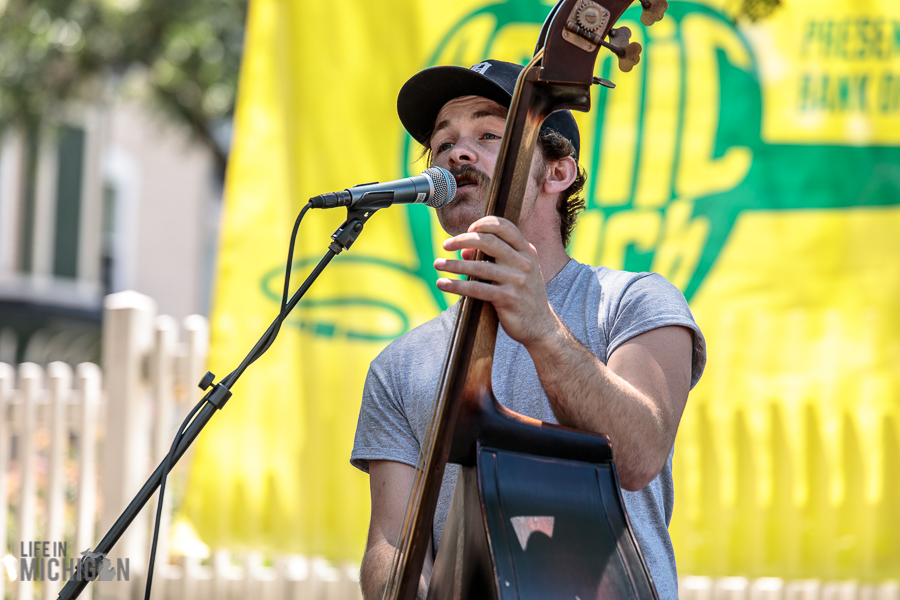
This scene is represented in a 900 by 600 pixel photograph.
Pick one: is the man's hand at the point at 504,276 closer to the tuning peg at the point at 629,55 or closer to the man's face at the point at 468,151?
the tuning peg at the point at 629,55

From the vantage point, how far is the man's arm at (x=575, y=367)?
A: 129cm

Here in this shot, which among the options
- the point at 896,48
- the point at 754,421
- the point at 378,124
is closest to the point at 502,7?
the point at 378,124

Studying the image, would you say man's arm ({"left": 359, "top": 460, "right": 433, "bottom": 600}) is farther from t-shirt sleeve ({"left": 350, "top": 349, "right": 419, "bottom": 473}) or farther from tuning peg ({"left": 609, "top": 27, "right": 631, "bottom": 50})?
tuning peg ({"left": 609, "top": 27, "right": 631, "bottom": 50})

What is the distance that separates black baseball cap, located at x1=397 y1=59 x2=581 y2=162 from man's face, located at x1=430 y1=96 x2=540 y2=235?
30 millimetres

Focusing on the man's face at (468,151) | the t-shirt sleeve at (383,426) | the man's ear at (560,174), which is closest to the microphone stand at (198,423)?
the man's face at (468,151)

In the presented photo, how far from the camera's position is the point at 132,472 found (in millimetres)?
3959

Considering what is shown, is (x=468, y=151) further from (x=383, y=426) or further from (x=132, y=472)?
(x=132, y=472)

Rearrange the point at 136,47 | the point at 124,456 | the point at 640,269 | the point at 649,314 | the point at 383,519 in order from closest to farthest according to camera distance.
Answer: the point at 649,314, the point at 383,519, the point at 640,269, the point at 124,456, the point at 136,47

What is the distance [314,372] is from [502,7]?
184 cm

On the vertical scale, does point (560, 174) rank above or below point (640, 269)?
below

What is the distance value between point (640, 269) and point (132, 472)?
243 cm

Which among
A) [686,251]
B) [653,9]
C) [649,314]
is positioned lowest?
[649,314]

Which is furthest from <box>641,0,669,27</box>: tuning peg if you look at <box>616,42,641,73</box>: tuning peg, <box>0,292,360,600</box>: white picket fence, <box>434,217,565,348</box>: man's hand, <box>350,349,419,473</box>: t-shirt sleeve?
<box>0,292,360,600</box>: white picket fence

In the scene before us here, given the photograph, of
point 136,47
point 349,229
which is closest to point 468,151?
point 349,229
